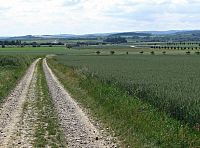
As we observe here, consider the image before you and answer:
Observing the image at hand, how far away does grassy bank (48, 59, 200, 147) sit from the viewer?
14336mm

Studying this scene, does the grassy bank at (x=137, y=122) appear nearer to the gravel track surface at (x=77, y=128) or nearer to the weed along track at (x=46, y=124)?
the gravel track surface at (x=77, y=128)

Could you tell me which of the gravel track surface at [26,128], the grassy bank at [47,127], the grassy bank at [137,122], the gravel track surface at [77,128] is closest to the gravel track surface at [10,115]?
the gravel track surface at [26,128]

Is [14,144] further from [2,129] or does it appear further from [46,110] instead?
[46,110]

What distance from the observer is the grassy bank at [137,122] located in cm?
1434

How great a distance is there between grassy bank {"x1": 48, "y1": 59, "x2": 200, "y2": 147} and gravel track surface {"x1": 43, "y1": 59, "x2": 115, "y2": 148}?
62cm

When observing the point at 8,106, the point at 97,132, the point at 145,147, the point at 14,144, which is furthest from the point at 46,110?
the point at 145,147

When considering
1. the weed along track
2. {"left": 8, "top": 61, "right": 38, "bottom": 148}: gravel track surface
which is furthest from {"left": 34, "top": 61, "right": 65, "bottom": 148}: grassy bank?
{"left": 8, "top": 61, "right": 38, "bottom": 148}: gravel track surface

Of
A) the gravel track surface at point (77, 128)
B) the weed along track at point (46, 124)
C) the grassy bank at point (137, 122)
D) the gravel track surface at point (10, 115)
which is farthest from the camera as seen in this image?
the gravel track surface at point (10, 115)

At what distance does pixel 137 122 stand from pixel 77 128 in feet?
7.76

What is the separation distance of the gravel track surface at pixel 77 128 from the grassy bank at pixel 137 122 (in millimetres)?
616

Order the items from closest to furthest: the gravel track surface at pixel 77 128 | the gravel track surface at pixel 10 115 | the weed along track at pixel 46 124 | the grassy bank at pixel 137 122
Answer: the grassy bank at pixel 137 122 < the gravel track surface at pixel 77 128 < the weed along track at pixel 46 124 < the gravel track surface at pixel 10 115

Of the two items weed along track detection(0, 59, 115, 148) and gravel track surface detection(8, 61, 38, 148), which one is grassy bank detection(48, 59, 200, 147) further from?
gravel track surface detection(8, 61, 38, 148)

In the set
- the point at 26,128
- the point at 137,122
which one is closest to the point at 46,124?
the point at 26,128

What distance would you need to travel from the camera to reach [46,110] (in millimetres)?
22562
